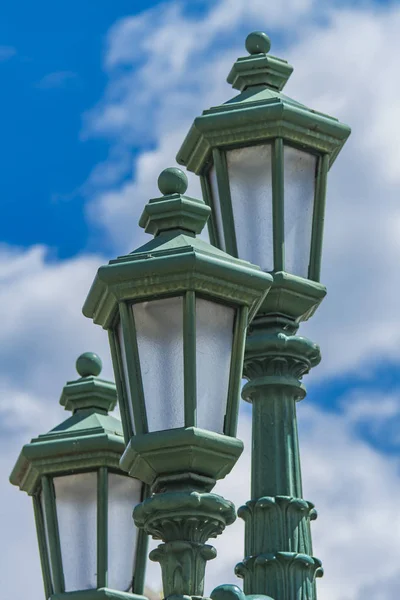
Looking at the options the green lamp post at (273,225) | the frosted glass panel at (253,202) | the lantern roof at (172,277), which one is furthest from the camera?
the frosted glass panel at (253,202)

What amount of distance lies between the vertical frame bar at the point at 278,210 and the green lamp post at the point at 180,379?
1.12 m

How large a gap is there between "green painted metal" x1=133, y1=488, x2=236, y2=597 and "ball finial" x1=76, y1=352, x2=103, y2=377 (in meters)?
2.89

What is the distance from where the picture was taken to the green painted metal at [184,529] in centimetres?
628

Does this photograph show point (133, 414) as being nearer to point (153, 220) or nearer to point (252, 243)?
point (153, 220)

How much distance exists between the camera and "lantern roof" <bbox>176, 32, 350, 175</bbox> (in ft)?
26.2

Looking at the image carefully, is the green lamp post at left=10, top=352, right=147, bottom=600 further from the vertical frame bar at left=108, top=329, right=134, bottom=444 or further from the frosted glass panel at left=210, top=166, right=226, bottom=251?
the vertical frame bar at left=108, top=329, right=134, bottom=444

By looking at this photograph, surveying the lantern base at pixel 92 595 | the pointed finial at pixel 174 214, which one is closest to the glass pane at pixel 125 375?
the pointed finial at pixel 174 214

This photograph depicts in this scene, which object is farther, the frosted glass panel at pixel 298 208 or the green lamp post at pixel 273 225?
the frosted glass panel at pixel 298 208

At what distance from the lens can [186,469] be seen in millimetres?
6402

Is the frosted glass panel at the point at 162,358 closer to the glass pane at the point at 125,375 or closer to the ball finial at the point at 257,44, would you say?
the glass pane at the point at 125,375

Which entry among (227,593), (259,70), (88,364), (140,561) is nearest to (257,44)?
(259,70)

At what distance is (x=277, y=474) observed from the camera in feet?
24.5

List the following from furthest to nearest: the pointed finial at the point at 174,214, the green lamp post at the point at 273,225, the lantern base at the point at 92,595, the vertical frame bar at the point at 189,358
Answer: the lantern base at the point at 92,595, the green lamp post at the point at 273,225, the pointed finial at the point at 174,214, the vertical frame bar at the point at 189,358

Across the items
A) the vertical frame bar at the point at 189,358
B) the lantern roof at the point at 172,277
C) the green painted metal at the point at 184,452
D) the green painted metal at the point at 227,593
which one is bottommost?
the green painted metal at the point at 227,593
